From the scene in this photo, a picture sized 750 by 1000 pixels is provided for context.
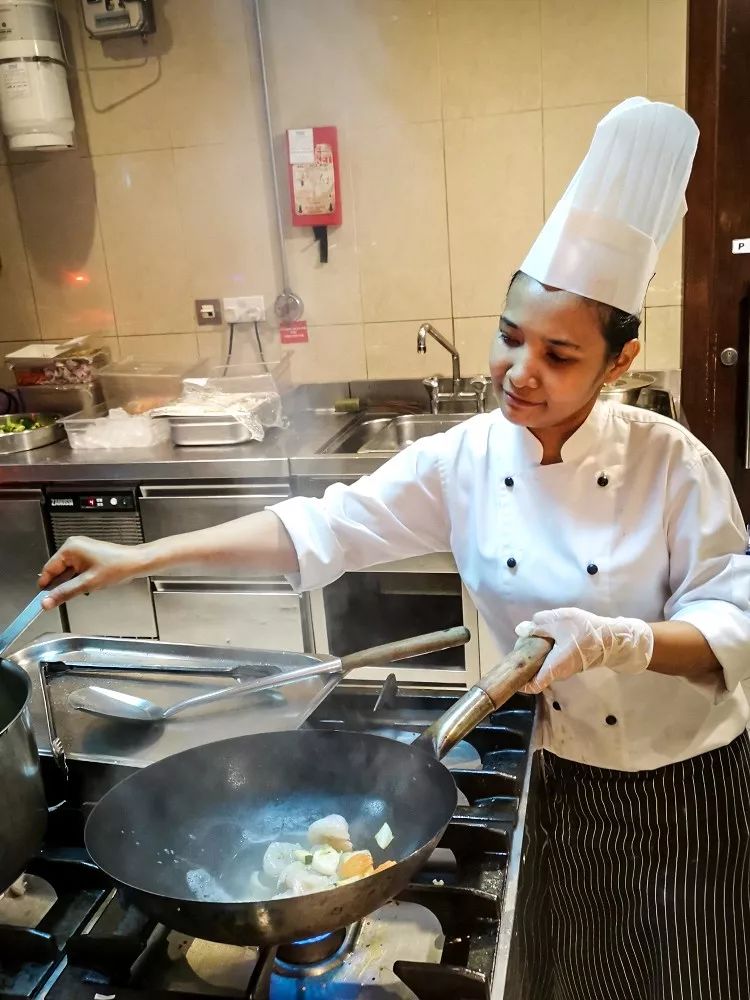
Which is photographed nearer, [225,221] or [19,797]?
[19,797]

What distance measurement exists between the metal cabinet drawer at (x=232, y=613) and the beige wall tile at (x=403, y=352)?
0.93 m

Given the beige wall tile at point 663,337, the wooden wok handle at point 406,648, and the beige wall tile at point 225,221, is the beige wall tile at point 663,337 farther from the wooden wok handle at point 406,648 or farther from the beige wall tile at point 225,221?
the wooden wok handle at point 406,648

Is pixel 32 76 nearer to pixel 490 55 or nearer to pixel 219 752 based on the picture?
pixel 490 55

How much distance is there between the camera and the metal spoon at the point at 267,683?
3.65 feet

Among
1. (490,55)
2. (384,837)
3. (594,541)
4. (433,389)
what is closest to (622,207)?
(594,541)

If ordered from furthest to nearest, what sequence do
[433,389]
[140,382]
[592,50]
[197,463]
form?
1. [140,382]
2. [433,389]
3. [592,50]
4. [197,463]

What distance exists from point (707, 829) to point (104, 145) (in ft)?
9.45

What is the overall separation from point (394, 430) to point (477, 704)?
1.96 meters

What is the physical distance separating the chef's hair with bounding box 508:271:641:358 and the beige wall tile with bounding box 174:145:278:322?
6.97 feet

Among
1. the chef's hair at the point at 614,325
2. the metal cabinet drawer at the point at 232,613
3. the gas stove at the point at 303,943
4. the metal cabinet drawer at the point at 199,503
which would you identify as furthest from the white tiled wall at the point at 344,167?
the gas stove at the point at 303,943

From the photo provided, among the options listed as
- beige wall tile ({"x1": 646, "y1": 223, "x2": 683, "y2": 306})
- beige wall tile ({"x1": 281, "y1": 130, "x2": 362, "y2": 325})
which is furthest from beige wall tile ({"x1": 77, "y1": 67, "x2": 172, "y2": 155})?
beige wall tile ({"x1": 646, "y1": 223, "x2": 683, "y2": 306})

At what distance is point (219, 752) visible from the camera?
100 cm

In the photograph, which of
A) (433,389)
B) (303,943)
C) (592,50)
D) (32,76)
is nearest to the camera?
(303,943)

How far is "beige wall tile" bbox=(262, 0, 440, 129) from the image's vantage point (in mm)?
2740
